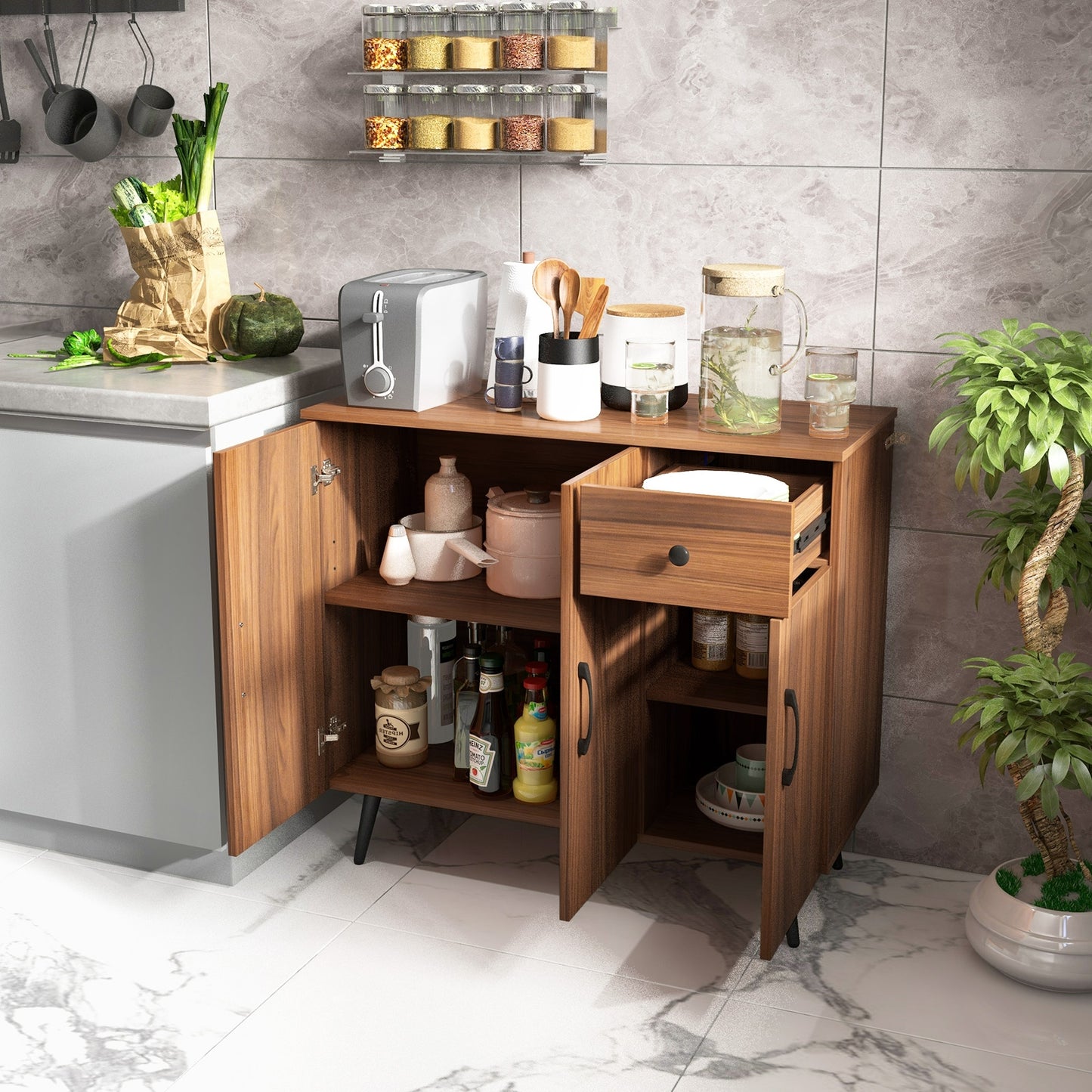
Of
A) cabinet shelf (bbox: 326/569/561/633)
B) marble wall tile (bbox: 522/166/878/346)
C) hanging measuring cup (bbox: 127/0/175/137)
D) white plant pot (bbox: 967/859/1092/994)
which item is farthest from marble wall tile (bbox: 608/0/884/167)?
white plant pot (bbox: 967/859/1092/994)

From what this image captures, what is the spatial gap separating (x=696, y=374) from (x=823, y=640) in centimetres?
67

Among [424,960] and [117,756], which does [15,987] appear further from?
[424,960]

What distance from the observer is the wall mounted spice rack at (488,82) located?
7.63 feet

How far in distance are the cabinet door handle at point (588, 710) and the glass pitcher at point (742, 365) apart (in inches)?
16.8

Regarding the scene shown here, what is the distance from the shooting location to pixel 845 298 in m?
2.31

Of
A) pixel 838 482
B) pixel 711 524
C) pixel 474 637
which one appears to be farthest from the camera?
pixel 474 637

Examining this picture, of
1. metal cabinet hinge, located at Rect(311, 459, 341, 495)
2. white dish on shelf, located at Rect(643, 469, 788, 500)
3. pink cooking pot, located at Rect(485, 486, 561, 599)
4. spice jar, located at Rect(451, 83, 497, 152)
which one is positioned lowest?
pink cooking pot, located at Rect(485, 486, 561, 599)

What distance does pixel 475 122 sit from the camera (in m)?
2.39

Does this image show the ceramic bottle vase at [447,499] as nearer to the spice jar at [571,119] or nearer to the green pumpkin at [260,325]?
the green pumpkin at [260,325]

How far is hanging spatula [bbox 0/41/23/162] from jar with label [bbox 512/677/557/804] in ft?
5.38

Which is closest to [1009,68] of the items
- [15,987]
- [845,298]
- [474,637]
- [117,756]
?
[845,298]

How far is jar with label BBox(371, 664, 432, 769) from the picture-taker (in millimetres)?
2426

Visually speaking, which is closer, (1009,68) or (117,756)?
(1009,68)

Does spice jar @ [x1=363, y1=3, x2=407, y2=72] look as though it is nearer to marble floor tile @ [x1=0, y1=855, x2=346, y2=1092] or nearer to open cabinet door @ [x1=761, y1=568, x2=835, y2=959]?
open cabinet door @ [x1=761, y1=568, x2=835, y2=959]
